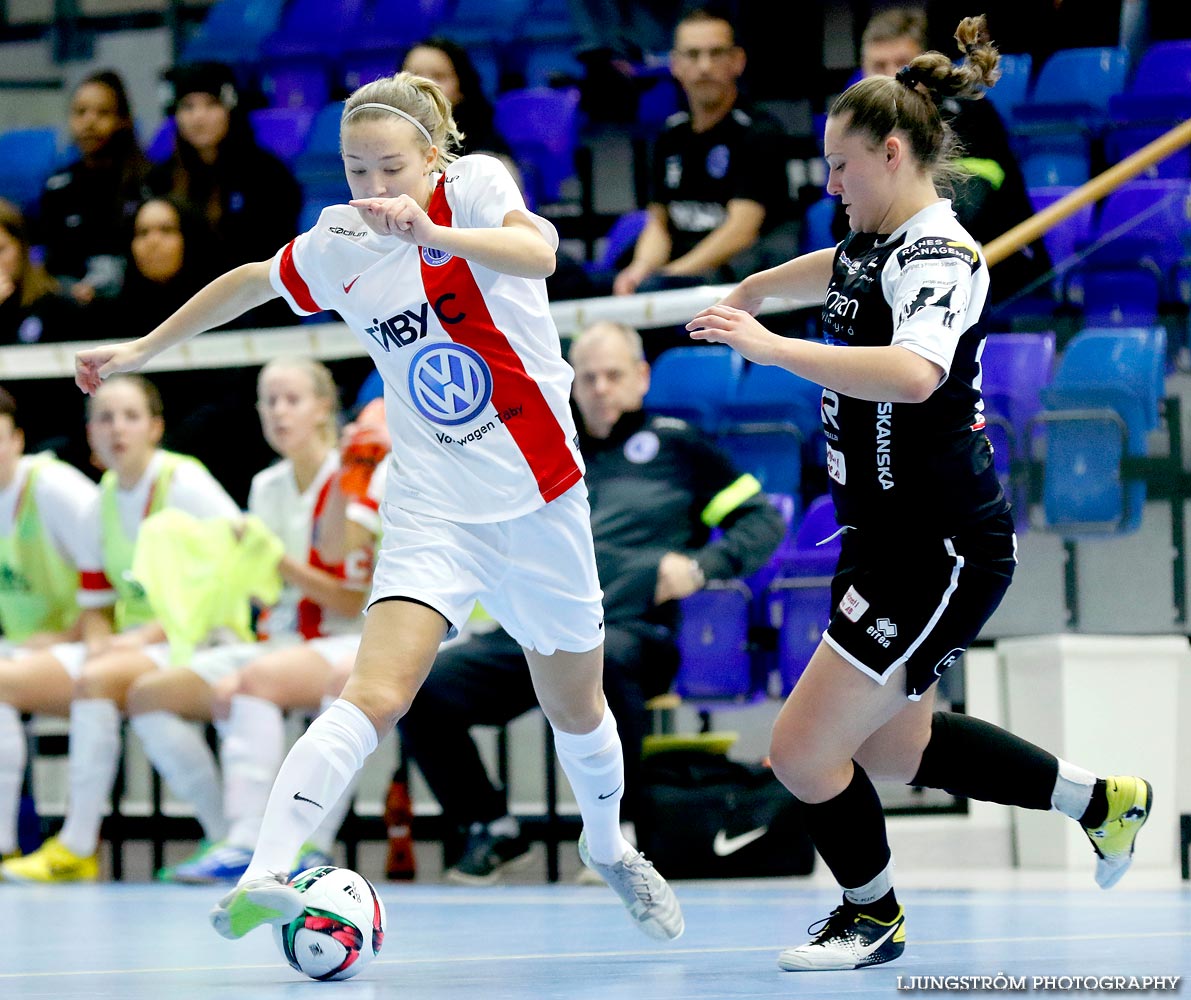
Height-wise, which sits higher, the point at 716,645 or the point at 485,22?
the point at 485,22

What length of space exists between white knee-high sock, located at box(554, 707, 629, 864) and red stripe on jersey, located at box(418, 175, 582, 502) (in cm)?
57

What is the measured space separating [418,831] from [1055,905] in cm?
287

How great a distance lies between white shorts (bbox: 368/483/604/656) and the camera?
344 cm

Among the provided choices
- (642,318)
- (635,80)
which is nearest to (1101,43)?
(635,80)

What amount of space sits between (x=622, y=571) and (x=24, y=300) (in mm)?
3625

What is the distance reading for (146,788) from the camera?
740cm

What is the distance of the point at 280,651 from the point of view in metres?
5.97

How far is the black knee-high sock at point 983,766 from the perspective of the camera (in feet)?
11.8

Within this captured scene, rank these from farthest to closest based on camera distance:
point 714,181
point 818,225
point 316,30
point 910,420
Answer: point 316,30 < point 714,181 < point 818,225 < point 910,420

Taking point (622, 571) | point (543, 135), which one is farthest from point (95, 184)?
point (622, 571)

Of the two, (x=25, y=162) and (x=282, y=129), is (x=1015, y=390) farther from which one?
(x=25, y=162)

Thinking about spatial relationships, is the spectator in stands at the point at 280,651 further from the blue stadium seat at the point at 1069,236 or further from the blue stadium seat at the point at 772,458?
the blue stadium seat at the point at 1069,236

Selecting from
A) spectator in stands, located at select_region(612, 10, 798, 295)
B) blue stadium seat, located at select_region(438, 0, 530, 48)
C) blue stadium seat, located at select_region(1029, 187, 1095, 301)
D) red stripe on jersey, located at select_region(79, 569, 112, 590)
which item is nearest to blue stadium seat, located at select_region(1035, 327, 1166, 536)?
blue stadium seat, located at select_region(1029, 187, 1095, 301)

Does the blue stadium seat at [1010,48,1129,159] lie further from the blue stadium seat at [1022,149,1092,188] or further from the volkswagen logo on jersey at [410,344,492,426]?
the volkswagen logo on jersey at [410,344,492,426]
